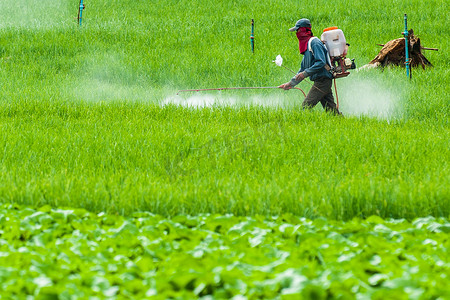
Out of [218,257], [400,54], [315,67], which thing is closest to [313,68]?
[315,67]

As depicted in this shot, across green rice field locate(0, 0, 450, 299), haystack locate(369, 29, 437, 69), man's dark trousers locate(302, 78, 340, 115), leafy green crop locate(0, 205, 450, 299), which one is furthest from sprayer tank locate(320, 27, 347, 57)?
leafy green crop locate(0, 205, 450, 299)

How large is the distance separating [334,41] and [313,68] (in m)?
0.63

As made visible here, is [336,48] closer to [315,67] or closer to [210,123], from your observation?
[315,67]

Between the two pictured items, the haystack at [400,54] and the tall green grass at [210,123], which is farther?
the haystack at [400,54]

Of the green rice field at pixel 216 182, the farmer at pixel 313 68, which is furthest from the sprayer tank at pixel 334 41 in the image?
the green rice field at pixel 216 182

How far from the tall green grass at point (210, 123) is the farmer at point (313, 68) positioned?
0.45 metres

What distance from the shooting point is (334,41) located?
27.1 feet

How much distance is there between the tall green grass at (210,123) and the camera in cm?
452

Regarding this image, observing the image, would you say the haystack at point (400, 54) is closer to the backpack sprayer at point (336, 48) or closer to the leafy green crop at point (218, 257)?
the backpack sprayer at point (336, 48)

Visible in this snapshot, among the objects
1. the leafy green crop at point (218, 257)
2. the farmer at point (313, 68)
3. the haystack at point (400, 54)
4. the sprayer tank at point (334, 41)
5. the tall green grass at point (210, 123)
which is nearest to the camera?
A: the leafy green crop at point (218, 257)

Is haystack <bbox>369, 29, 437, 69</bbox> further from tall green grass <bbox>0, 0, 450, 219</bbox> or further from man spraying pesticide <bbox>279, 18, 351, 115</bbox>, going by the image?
man spraying pesticide <bbox>279, 18, 351, 115</bbox>

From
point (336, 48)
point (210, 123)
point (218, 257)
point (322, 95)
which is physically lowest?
point (218, 257)

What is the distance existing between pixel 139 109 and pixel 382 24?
9961 mm

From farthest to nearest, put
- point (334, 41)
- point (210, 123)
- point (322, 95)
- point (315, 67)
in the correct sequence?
1. point (322, 95)
2. point (334, 41)
3. point (315, 67)
4. point (210, 123)
